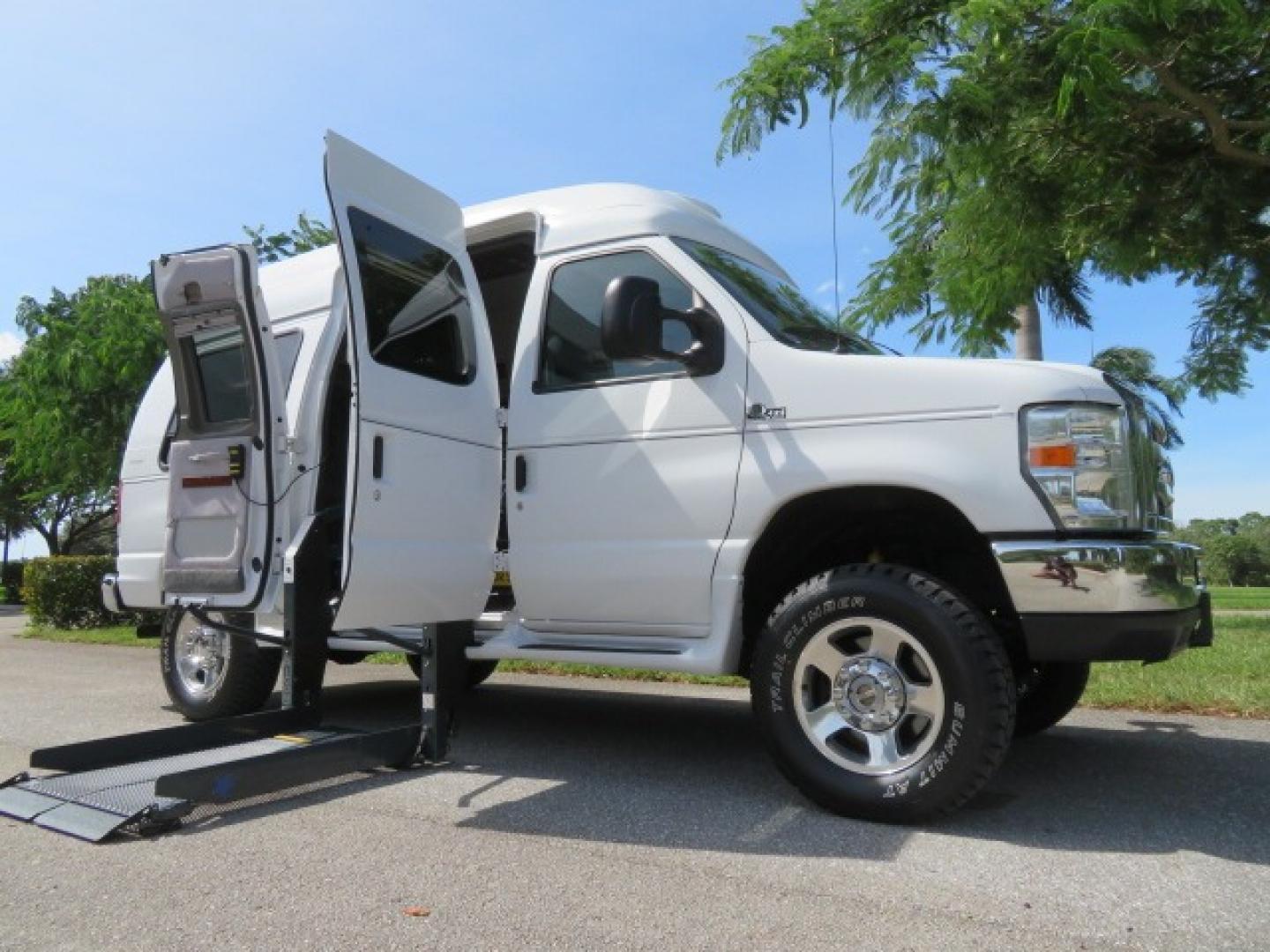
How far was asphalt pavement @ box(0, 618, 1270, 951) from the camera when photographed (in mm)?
2629

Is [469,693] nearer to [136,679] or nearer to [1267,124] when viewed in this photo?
[136,679]

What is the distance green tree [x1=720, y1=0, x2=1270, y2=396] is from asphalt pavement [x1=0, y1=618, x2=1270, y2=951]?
17.6ft

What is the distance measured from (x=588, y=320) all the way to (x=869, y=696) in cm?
217

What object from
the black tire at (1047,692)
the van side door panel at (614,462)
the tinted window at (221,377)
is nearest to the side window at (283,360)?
the tinted window at (221,377)

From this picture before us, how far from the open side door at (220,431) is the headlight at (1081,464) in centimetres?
352

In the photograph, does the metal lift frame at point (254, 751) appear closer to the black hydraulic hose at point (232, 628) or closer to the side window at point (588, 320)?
the black hydraulic hose at point (232, 628)

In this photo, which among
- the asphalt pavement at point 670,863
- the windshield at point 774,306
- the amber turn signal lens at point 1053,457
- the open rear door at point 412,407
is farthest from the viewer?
the windshield at point 774,306

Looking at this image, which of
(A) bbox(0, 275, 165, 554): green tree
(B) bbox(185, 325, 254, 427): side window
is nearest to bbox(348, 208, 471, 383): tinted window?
(B) bbox(185, 325, 254, 427): side window

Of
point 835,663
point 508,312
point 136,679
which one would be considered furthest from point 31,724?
point 835,663

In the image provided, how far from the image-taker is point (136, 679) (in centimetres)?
786

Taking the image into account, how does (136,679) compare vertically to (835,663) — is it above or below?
below

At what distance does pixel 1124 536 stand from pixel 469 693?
4.76 metres

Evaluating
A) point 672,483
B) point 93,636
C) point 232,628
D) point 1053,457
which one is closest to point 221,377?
point 232,628

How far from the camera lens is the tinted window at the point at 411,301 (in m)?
4.17
